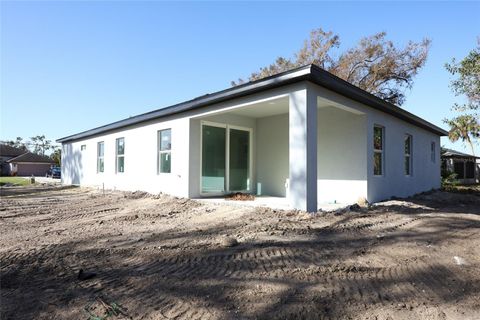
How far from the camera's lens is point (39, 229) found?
6.43 meters

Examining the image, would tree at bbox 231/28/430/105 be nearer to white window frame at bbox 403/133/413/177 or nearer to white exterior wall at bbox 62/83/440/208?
white exterior wall at bbox 62/83/440/208

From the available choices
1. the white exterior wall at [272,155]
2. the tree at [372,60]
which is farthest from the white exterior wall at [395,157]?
the tree at [372,60]

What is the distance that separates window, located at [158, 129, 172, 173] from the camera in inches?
430

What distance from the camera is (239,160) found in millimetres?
11227

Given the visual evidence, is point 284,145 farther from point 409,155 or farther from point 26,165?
point 26,165

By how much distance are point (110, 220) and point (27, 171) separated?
51.2 m

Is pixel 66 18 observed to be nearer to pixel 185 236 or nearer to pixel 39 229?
pixel 39 229

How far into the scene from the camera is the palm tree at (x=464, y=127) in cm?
2050

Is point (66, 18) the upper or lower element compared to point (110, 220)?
upper

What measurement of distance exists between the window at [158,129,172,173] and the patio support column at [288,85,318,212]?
17.5ft

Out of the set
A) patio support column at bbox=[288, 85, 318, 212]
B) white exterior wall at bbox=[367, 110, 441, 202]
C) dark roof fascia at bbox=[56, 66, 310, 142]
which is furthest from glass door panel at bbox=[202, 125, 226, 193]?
white exterior wall at bbox=[367, 110, 441, 202]

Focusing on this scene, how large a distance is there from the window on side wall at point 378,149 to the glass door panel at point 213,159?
4.91 meters

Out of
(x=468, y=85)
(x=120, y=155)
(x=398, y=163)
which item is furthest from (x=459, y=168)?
(x=120, y=155)

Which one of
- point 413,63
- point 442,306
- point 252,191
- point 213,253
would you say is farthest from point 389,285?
point 413,63
